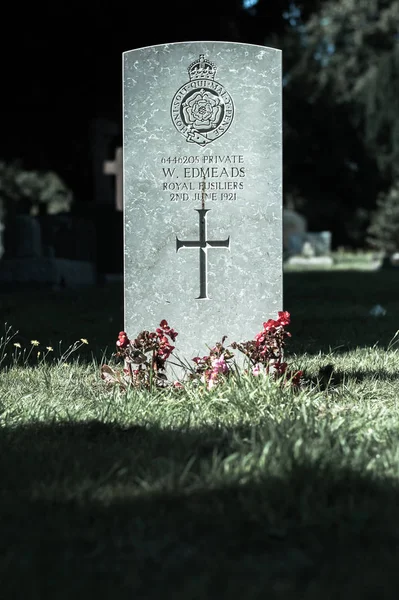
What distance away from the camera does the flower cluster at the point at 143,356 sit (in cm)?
511

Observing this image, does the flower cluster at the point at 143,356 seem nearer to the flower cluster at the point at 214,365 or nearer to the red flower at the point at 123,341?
the red flower at the point at 123,341

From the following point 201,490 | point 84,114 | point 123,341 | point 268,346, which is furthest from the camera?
point 84,114

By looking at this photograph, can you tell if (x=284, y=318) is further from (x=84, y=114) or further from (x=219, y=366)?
(x=84, y=114)

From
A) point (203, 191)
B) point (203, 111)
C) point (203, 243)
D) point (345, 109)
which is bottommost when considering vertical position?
point (203, 243)

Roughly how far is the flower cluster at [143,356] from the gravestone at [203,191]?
129 millimetres

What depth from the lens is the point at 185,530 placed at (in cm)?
266

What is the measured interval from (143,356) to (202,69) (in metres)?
1.79

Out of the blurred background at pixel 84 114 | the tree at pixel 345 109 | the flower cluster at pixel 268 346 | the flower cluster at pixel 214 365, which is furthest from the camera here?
the tree at pixel 345 109

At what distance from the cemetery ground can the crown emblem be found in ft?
5.38

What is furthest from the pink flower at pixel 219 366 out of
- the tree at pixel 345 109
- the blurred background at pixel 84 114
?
the tree at pixel 345 109

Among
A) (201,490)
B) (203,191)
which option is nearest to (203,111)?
(203,191)

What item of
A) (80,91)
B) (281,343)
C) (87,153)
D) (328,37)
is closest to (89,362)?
(281,343)

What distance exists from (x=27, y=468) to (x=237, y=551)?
3.74 feet

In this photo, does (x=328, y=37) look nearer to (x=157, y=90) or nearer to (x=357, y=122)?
(x=357, y=122)
